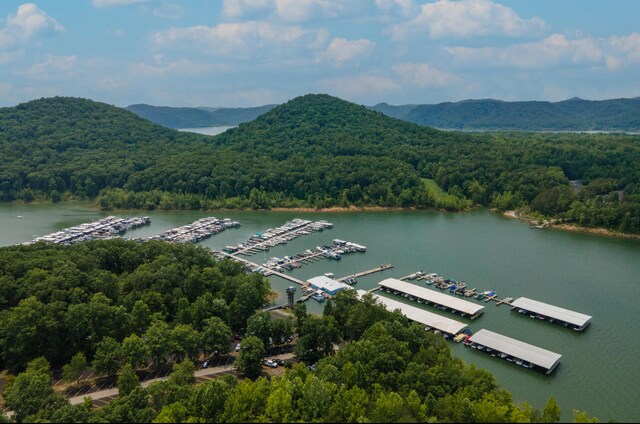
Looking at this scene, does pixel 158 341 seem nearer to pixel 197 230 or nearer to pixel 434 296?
pixel 434 296

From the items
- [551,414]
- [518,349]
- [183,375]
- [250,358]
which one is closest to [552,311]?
[518,349]

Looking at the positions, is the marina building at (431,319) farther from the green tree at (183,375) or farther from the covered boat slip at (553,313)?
the green tree at (183,375)

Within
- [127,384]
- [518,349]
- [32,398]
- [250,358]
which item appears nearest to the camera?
[32,398]

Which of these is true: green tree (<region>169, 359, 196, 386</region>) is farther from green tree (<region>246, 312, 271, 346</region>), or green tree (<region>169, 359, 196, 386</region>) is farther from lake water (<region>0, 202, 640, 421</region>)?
lake water (<region>0, 202, 640, 421</region>)

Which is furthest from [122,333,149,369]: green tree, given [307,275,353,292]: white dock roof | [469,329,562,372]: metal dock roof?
[469,329,562,372]: metal dock roof

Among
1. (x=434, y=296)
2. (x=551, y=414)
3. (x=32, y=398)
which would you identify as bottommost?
(x=434, y=296)
